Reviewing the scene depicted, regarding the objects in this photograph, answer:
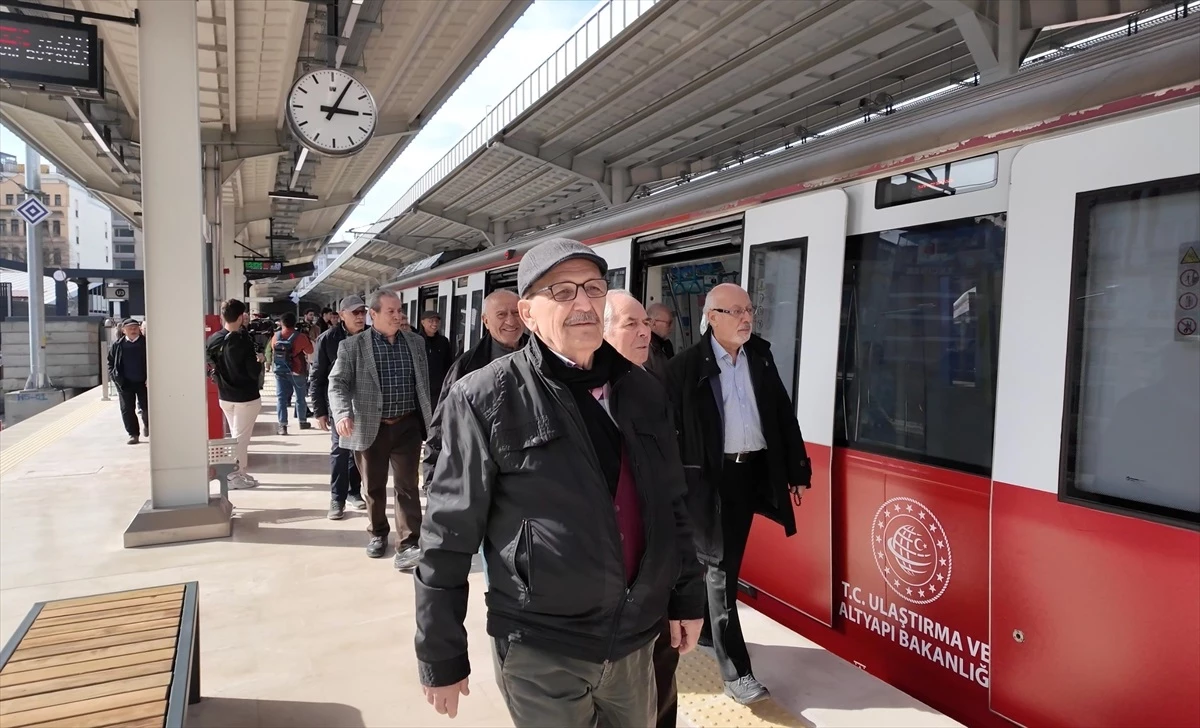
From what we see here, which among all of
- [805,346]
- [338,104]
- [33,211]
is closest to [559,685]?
[805,346]

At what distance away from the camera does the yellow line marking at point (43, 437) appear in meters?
8.91

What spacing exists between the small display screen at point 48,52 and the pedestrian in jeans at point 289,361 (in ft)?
16.8

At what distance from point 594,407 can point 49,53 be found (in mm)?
5720

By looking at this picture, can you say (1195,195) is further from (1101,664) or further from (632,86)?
(632,86)

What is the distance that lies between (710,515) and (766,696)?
0.78m

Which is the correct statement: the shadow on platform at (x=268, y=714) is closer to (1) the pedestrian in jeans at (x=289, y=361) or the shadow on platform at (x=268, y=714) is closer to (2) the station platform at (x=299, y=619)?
(2) the station platform at (x=299, y=619)

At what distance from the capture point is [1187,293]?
236 cm

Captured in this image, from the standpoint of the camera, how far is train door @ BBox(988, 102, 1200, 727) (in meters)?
2.33

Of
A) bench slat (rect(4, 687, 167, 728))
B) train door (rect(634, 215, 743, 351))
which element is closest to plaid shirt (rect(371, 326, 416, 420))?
train door (rect(634, 215, 743, 351))

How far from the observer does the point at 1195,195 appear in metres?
2.32

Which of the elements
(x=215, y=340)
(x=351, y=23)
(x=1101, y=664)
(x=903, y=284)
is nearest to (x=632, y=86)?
(x=351, y=23)

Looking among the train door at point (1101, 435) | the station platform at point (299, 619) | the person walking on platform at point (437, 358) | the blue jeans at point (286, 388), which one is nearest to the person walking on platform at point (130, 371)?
the blue jeans at point (286, 388)

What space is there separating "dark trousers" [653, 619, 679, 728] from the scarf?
0.90 meters

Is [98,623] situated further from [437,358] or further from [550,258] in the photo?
[437,358]
